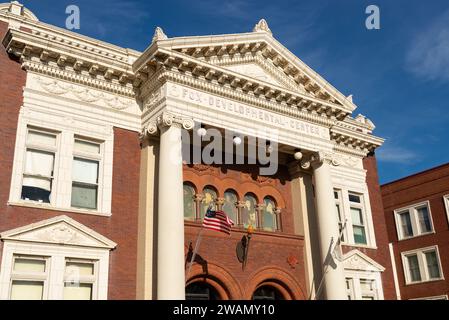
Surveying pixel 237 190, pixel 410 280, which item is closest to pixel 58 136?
pixel 237 190

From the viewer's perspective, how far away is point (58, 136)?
53.6 feet

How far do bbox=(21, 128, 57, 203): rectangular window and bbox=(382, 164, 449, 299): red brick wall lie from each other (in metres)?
25.0

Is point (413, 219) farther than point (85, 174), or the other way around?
point (413, 219)

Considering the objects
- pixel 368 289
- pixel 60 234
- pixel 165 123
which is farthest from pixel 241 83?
pixel 368 289

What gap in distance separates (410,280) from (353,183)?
551 inches

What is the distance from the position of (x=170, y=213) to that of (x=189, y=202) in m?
3.02

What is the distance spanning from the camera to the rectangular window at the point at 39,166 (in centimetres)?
1538

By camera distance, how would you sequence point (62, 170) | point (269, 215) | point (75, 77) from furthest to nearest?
point (269, 215)
point (75, 77)
point (62, 170)

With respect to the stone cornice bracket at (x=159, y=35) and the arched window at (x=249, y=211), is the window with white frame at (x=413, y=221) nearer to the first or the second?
the arched window at (x=249, y=211)

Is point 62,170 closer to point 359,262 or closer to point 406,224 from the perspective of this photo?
point 359,262

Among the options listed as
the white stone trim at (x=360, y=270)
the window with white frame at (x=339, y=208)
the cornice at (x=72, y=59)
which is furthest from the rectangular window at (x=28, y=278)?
the window with white frame at (x=339, y=208)

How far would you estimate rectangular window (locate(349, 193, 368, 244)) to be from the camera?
22.8 meters

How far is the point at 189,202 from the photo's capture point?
18.4 m

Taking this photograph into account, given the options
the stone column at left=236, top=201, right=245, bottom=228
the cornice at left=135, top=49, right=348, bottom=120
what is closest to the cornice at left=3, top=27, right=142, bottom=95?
the cornice at left=135, top=49, right=348, bottom=120
